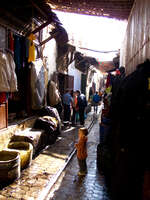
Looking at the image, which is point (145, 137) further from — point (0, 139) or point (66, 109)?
point (66, 109)

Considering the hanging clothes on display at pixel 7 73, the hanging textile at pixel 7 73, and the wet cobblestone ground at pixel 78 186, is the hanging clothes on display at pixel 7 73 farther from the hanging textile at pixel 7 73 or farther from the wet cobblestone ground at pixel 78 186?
the wet cobblestone ground at pixel 78 186

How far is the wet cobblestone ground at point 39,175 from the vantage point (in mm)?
4029

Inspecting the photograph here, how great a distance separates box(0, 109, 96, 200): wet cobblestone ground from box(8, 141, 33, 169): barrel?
0.23 m

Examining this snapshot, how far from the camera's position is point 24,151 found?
5.11m

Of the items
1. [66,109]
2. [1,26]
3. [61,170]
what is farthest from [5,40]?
[66,109]

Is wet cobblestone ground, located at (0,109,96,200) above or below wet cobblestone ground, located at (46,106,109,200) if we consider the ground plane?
above

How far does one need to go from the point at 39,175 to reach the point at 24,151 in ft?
2.48

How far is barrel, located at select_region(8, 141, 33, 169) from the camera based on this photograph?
16.3 feet

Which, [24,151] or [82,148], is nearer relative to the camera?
[82,148]

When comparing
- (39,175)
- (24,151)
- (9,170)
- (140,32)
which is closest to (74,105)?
(24,151)

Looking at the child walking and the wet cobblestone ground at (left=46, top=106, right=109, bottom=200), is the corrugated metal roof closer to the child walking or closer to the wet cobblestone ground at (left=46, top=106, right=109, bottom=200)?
the child walking

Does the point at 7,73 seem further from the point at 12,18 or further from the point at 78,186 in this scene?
the point at 78,186

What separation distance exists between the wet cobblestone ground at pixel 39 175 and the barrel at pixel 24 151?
231 millimetres

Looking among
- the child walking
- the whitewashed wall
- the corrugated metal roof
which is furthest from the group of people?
the whitewashed wall
